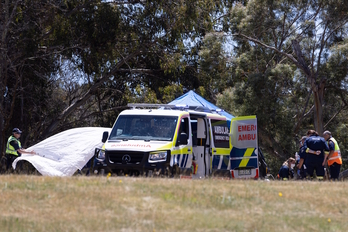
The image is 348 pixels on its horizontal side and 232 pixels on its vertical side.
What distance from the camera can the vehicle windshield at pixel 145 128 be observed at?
1432cm

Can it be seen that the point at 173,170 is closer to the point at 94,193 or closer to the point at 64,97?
the point at 94,193

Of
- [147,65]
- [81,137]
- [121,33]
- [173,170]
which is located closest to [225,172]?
[173,170]

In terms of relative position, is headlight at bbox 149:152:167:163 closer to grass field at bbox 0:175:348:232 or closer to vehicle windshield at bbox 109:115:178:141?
vehicle windshield at bbox 109:115:178:141

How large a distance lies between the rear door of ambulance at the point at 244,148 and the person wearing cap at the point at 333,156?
6.82ft

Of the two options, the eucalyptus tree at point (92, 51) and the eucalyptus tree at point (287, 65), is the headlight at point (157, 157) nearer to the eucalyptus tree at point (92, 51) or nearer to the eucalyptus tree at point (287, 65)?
the eucalyptus tree at point (92, 51)

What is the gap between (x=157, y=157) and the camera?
535 inches

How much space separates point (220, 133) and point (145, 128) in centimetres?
325

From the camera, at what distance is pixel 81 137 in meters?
18.7

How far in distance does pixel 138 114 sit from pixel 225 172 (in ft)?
12.5

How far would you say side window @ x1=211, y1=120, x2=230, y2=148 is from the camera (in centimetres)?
1664

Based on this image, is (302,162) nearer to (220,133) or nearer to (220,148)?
(220,148)

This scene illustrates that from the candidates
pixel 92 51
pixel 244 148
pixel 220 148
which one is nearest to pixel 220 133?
pixel 220 148

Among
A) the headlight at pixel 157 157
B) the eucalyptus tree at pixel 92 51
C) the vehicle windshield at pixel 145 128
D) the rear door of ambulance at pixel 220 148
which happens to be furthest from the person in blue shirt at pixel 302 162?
the eucalyptus tree at pixel 92 51

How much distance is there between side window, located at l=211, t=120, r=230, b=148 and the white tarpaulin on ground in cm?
403
